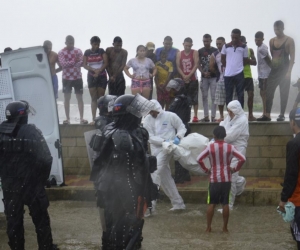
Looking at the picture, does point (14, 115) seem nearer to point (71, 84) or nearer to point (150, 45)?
point (71, 84)

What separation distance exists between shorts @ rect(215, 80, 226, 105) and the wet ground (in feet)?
9.07

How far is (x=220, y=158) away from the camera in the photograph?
31.9 ft

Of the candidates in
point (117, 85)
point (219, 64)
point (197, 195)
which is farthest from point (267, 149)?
point (117, 85)

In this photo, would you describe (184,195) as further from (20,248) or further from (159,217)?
(20,248)

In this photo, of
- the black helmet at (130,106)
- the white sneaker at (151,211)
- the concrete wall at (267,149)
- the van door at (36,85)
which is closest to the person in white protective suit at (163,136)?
the white sneaker at (151,211)

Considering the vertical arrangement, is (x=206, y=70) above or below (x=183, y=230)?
above

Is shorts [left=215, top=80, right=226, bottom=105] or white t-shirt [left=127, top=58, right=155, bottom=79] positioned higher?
white t-shirt [left=127, top=58, right=155, bottom=79]

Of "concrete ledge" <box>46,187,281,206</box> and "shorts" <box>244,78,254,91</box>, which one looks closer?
"concrete ledge" <box>46,187,281,206</box>

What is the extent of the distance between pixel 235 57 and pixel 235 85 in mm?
546

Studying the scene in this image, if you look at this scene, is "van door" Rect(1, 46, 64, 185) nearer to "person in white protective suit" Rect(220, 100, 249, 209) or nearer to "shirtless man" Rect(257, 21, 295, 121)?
"person in white protective suit" Rect(220, 100, 249, 209)

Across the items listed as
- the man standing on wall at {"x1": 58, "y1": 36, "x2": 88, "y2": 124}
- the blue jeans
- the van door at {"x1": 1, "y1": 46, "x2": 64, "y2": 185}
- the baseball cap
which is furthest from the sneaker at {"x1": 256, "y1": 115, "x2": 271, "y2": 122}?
the van door at {"x1": 1, "y1": 46, "x2": 64, "y2": 185}

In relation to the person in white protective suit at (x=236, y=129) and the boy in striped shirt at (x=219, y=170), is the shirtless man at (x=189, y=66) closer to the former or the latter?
the person in white protective suit at (x=236, y=129)

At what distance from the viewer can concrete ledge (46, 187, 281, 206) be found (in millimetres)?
11568

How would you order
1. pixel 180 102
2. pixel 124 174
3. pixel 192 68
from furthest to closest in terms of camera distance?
pixel 192 68 < pixel 180 102 < pixel 124 174
